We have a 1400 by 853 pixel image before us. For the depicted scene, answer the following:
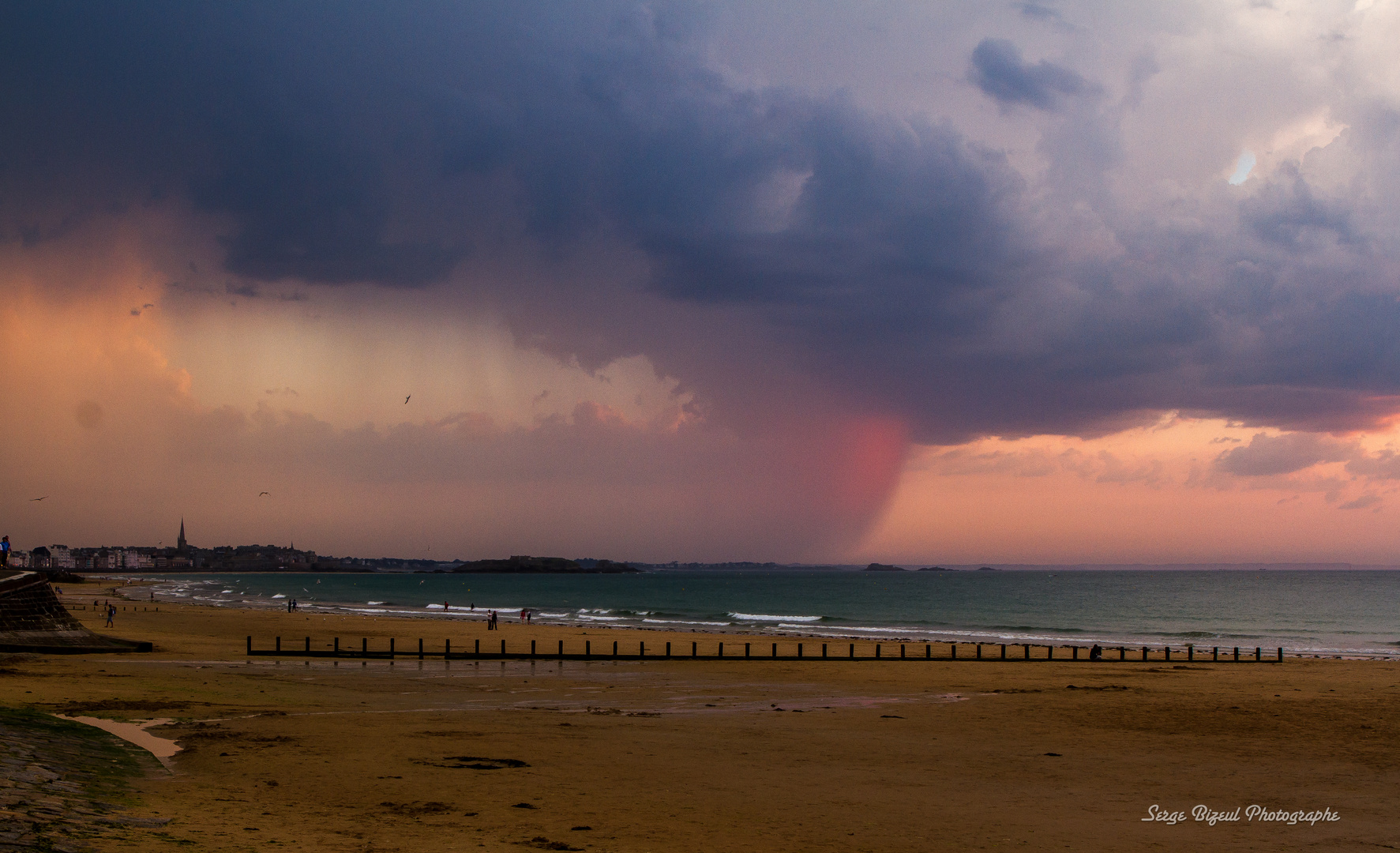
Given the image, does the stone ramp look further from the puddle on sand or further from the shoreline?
the shoreline

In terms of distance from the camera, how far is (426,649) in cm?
5512

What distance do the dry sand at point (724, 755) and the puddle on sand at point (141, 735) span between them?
0.49 metres

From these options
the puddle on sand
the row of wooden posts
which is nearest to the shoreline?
the row of wooden posts

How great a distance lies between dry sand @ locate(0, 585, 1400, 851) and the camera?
52.3 ft

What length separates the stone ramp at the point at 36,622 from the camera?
4009 cm

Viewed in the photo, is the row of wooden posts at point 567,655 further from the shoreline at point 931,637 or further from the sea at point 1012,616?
the sea at point 1012,616

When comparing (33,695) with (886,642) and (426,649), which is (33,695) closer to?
(426,649)

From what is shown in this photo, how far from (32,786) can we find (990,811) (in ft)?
52.0

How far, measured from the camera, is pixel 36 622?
41219 millimetres

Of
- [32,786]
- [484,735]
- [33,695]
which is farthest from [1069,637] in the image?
[32,786]

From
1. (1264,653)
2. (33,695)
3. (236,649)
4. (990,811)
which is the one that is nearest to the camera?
(990,811)

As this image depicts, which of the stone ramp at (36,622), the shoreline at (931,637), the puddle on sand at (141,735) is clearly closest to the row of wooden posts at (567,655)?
the stone ramp at (36,622)

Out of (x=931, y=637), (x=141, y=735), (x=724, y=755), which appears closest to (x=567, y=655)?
(x=724, y=755)

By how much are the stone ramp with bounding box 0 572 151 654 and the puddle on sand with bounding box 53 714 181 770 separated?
67.2 ft
